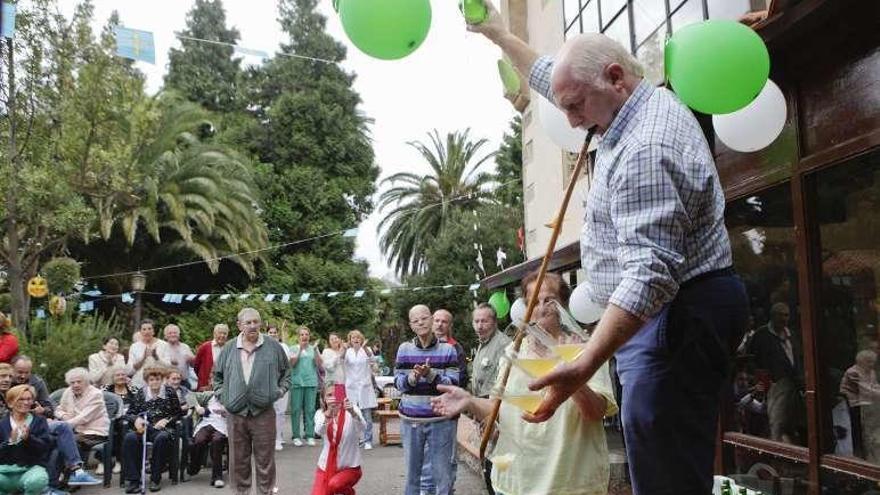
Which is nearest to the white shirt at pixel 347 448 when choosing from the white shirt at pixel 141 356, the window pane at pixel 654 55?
the white shirt at pixel 141 356

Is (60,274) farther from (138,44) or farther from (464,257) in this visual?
(464,257)

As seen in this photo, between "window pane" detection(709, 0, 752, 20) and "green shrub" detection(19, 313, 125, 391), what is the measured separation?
38.1 ft

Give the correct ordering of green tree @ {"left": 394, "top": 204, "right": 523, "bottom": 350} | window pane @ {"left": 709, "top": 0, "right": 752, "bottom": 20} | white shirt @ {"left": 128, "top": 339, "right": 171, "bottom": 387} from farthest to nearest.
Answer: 1. green tree @ {"left": 394, "top": 204, "right": 523, "bottom": 350}
2. white shirt @ {"left": 128, "top": 339, "right": 171, "bottom": 387}
3. window pane @ {"left": 709, "top": 0, "right": 752, "bottom": 20}

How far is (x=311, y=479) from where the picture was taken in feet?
31.6

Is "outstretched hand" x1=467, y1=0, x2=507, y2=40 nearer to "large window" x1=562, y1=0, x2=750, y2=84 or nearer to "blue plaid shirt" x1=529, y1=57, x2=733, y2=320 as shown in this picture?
"blue plaid shirt" x1=529, y1=57, x2=733, y2=320

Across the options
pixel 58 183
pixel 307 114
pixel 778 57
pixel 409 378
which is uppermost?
pixel 307 114

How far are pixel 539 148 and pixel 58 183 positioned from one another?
934 centimetres

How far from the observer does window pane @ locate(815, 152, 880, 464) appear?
4.61 m

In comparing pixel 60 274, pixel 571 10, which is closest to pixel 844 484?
pixel 571 10

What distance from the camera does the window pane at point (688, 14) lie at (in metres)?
7.36

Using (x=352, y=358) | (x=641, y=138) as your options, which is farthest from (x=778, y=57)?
(x=352, y=358)

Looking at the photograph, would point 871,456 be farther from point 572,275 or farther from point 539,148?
point 539,148

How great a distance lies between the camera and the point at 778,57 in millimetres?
5254

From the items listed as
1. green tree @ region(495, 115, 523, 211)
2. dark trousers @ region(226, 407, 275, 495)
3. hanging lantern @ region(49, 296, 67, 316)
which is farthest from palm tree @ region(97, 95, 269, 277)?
dark trousers @ region(226, 407, 275, 495)
